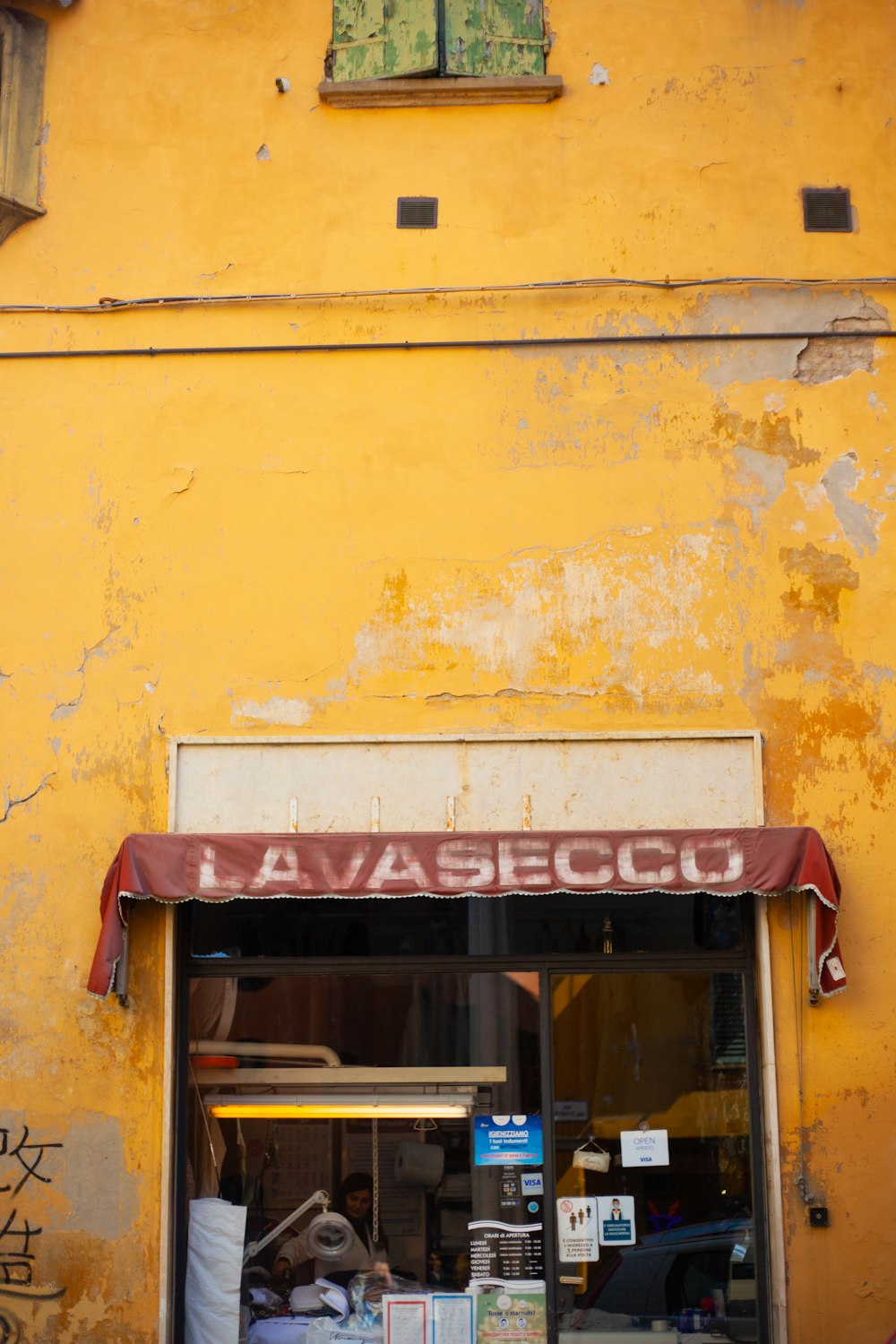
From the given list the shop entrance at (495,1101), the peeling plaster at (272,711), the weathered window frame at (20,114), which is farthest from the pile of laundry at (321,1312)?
the weathered window frame at (20,114)

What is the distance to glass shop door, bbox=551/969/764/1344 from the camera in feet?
23.6

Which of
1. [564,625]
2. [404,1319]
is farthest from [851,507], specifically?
[404,1319]

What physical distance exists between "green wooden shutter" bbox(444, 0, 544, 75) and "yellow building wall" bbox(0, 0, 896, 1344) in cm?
18

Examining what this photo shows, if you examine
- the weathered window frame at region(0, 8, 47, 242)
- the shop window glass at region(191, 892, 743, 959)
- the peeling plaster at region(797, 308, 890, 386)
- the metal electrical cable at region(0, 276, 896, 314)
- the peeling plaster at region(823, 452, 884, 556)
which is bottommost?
the shop window glass at region(191, 892, 743, 959)

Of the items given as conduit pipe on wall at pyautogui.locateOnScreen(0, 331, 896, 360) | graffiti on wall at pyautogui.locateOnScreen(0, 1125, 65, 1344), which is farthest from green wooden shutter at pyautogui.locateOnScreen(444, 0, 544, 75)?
graffiti on wall at pyautogui.locateOnScreen(0, 1125, 65, 1344)

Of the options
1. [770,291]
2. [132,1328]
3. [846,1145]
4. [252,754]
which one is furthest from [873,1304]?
[770,291]

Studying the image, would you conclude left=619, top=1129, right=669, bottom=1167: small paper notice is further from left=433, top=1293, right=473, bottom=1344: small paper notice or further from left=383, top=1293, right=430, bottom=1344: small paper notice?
left=383, top=1293, right=430, bottom=1344: small paper notice

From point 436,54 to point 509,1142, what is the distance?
595 cm

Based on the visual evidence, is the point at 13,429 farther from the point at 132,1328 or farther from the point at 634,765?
the point at 132,1328

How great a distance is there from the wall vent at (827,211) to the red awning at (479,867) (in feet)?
11.1

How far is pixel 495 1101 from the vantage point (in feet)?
24.4

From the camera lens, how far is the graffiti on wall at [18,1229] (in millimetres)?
7086

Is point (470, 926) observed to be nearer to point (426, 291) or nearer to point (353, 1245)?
point (353, 1245)

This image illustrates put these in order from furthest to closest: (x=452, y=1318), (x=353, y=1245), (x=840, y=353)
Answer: (x=840, y=353), (x=353, y=1245), (x=452, y=1318)
